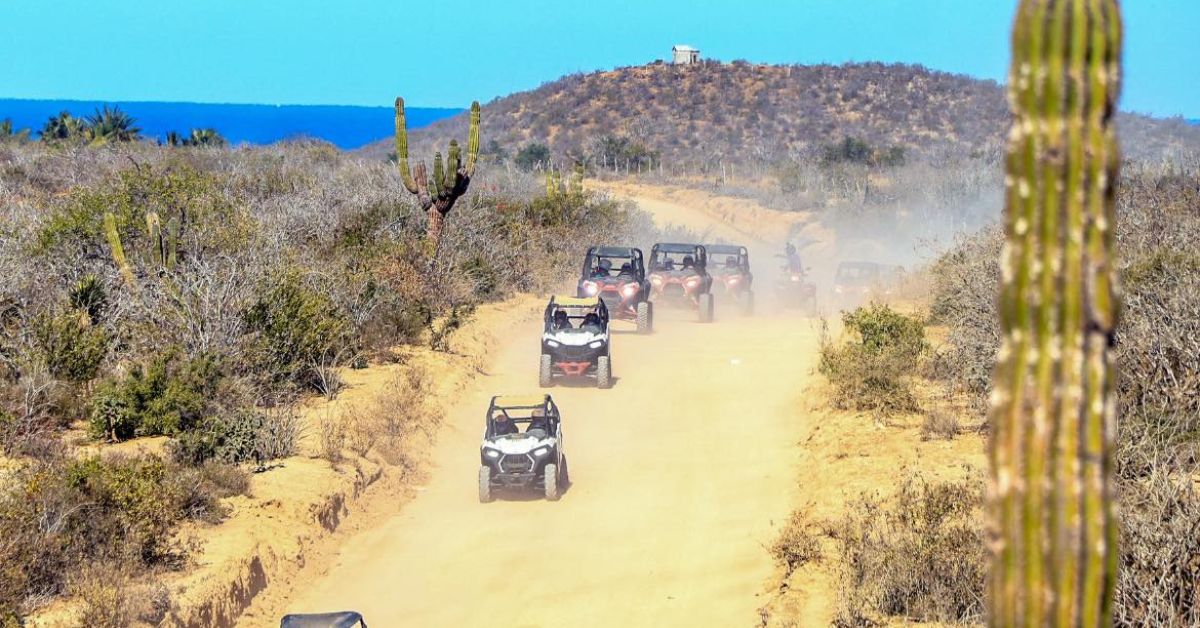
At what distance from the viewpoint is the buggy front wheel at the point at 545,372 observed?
63.1 feet

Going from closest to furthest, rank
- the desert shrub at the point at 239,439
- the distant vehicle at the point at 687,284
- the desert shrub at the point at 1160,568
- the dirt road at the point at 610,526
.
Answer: the desert shrub at the point at 1160,568 < the dirt road at the point at 610,526 < the desert shrub at the point at 239,439 < the distant vehicle at the point at 687,284

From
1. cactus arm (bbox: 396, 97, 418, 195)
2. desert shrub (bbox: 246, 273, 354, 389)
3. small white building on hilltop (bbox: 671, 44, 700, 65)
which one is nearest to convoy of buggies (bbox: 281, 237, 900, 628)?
desert shrub (bbox: 246, 273, 354, 389)

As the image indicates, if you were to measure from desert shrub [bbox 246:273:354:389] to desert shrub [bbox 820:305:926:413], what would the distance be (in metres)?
7.16

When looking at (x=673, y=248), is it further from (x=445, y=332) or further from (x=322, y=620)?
(x=322, y=620)

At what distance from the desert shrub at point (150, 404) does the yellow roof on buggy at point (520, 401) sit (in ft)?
11.1

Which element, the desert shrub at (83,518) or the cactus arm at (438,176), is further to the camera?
the cactus arm at (438,176)

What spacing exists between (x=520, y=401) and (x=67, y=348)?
5459 mm

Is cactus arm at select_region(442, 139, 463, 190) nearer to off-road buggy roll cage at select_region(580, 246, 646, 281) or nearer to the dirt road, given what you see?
off-road buggy roll cage at select_region(580, 246, 646, 281)

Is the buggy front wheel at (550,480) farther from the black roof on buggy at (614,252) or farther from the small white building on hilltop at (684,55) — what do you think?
the small white building on hilltop at (684,55)

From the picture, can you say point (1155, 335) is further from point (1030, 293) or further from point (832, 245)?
point (832, 245)

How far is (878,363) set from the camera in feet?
53.8

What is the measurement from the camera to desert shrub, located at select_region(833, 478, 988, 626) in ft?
28.8

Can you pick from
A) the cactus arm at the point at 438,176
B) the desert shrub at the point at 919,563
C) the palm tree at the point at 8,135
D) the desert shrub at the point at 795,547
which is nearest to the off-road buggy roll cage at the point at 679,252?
the cactus arm at the point at 438,176

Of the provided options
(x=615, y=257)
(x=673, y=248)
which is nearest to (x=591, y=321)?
(x=615, y=257)
